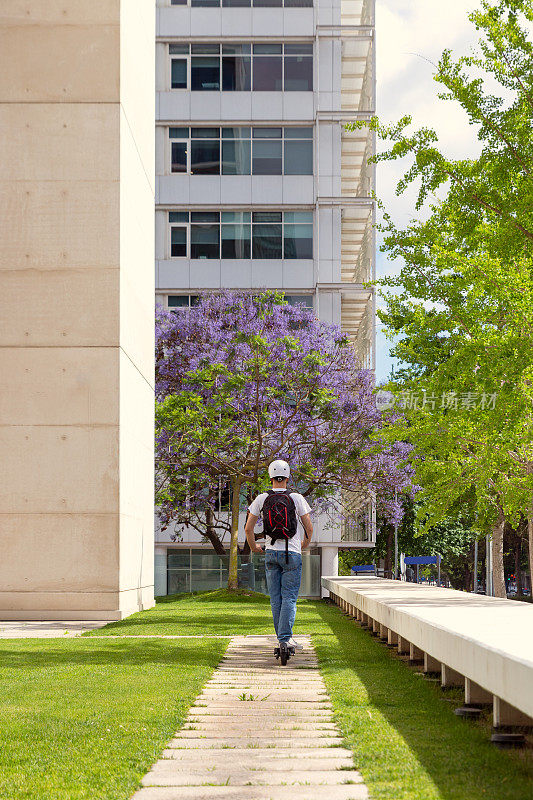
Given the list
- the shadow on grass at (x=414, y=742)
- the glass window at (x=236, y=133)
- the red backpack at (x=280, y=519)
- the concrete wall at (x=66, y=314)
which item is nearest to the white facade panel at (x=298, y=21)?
the glass window at (x=236, y=133)

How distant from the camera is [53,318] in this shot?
1889cm

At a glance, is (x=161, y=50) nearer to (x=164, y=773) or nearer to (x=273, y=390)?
(x=273, y=390)

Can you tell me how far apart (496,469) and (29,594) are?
923 cm

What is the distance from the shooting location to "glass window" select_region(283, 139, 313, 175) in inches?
1889

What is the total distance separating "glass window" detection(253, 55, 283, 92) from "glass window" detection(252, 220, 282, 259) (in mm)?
6182

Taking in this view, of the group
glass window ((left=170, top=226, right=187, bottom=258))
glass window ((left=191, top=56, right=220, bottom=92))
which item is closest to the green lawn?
glass window ((left=170, top=226, right=187, bottom=258))

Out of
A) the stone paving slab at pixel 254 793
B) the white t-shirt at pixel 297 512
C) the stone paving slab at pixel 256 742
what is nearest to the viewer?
the stone paving slab at pixel 254 793

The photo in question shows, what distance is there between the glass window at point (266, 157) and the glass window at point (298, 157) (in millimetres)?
358

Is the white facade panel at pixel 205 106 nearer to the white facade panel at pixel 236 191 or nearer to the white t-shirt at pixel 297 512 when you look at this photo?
the white facade panel at pixel 236 191

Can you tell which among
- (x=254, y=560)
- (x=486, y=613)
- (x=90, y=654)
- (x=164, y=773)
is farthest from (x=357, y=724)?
(x=254, y=560)

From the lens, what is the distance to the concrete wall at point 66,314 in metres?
18.4

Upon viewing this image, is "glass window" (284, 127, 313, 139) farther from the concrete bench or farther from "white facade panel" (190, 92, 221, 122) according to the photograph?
the concrete bench

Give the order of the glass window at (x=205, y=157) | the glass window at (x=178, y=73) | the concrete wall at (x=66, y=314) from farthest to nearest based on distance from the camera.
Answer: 1. the glass window at (x=178, y=73)
2. the glass window at (x=205, y=157)
3. the concrete wall at (x=66, y=314)

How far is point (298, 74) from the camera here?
48.2 m
